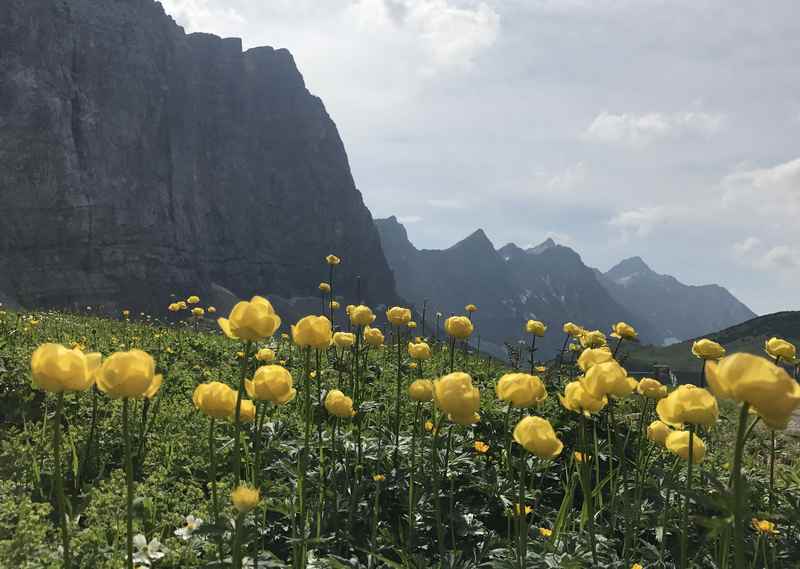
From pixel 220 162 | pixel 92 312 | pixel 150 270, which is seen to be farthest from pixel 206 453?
pixel 220 162

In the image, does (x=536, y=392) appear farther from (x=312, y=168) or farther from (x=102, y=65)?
(x=312, y=168)

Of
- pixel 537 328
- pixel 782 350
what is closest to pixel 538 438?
pixel 782 350

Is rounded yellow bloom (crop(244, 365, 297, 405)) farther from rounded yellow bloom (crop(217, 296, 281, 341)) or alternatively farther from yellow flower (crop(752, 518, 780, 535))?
yellow flower (crop(752, 518, 780, 535))

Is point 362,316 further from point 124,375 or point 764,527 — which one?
point 764,527

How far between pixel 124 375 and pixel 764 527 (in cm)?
256

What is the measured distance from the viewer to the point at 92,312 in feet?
33.2

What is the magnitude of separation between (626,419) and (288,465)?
10.7 ft

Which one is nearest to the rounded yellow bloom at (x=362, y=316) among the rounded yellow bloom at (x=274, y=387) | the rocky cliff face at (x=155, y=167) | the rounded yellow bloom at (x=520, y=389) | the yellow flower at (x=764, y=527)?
the rounded yellow bloom at (x=274, y=387)

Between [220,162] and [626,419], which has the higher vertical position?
[220,162]

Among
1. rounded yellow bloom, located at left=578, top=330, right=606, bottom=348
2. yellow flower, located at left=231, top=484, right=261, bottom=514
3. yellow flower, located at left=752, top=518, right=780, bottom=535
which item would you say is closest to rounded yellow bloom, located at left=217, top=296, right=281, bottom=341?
yellow flower, located at left=231, top=484, right=261, bottom=514

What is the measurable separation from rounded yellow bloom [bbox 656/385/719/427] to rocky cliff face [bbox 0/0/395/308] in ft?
252

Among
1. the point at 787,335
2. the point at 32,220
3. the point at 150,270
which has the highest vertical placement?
the point at 32,220

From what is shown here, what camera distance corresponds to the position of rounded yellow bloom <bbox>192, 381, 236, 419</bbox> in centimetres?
192

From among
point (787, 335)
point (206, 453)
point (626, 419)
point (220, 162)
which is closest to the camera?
point (206, 453)
